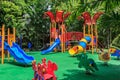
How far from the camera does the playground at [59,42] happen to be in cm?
630

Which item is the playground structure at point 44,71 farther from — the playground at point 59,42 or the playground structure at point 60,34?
the playground structure at point 60,34

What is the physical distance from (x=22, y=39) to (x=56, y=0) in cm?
458

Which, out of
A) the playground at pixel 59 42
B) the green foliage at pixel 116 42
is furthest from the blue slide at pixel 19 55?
the green foliage at pixel 116 42

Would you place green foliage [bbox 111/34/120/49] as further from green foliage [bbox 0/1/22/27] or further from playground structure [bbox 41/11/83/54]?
playground structure [bbox 41/11/83/54]

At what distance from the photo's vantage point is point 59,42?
1872 centimetres

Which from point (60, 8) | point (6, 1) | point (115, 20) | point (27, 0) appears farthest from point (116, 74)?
point (60, 8)

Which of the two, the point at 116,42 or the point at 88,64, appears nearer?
the point at 116,42

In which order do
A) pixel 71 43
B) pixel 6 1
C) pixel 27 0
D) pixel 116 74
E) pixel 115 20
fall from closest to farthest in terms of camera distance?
pixel 115 20
pixel 116 74
pixel 6 1
pixel 27 0
pixel 71 43

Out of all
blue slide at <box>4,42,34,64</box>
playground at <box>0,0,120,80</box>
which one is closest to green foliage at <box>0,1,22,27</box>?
playground at <box>0,0,120,80</box>

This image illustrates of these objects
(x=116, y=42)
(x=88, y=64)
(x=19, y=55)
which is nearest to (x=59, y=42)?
(x=19, y=55)

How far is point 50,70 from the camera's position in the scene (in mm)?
6285

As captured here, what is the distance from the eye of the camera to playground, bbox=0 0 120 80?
6297 mm

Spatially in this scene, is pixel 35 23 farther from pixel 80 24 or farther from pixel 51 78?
pixel 51 78

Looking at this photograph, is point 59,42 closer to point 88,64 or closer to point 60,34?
point 60,34
